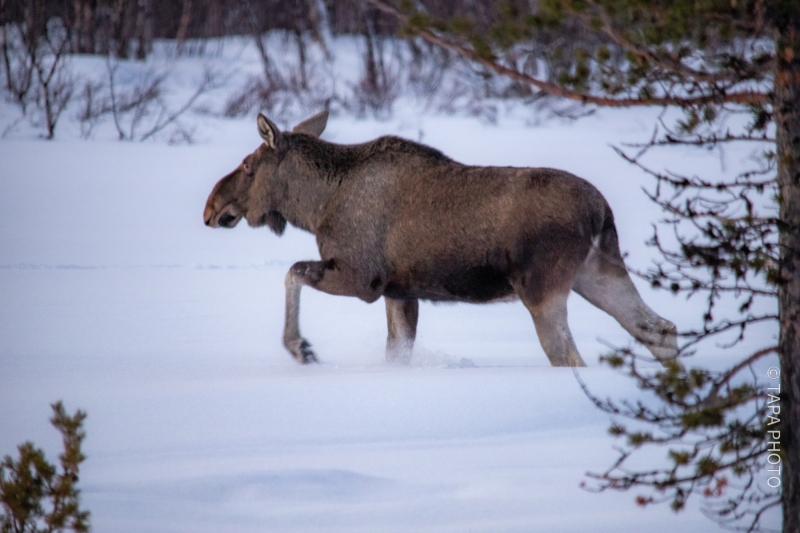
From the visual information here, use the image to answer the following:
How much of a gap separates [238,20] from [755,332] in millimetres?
24190

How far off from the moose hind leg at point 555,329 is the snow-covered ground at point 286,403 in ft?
0.48

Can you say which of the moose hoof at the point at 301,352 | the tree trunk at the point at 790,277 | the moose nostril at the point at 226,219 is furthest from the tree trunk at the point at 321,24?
the tree trunk at the point at 790,277

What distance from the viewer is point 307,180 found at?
6.97 metres

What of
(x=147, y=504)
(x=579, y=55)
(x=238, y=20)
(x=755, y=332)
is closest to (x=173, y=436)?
(x=147, y=504)

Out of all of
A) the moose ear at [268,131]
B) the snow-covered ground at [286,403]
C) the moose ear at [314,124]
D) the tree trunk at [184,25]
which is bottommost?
the snow-covered ground at [286,403]

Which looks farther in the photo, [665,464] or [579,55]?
[665,464]

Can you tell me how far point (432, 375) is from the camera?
18.5 feet

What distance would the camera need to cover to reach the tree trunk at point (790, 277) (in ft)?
10.8

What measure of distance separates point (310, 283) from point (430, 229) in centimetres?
92

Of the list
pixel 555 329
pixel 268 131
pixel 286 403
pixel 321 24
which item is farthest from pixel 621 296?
pixel 321 24

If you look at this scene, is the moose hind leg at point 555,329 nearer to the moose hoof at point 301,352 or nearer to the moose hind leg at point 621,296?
the moose hind leg at point 621,296

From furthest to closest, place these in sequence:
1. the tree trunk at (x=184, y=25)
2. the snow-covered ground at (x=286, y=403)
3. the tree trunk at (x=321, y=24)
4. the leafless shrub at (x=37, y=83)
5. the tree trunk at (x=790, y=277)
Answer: the tree trunk at (x=321, y=24), the tree trunk at (x=184, y=25), the leafless shrub at (x=37, y=83), the snow-covered ground at (x=286, y=403), the tree trunk at (x=790, y=277)

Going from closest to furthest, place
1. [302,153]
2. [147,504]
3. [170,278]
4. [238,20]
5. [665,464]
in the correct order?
[147,504] → [665,464] → [302,153] → [170,278] → [238,20]

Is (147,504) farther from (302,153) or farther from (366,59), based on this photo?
(366,59)
